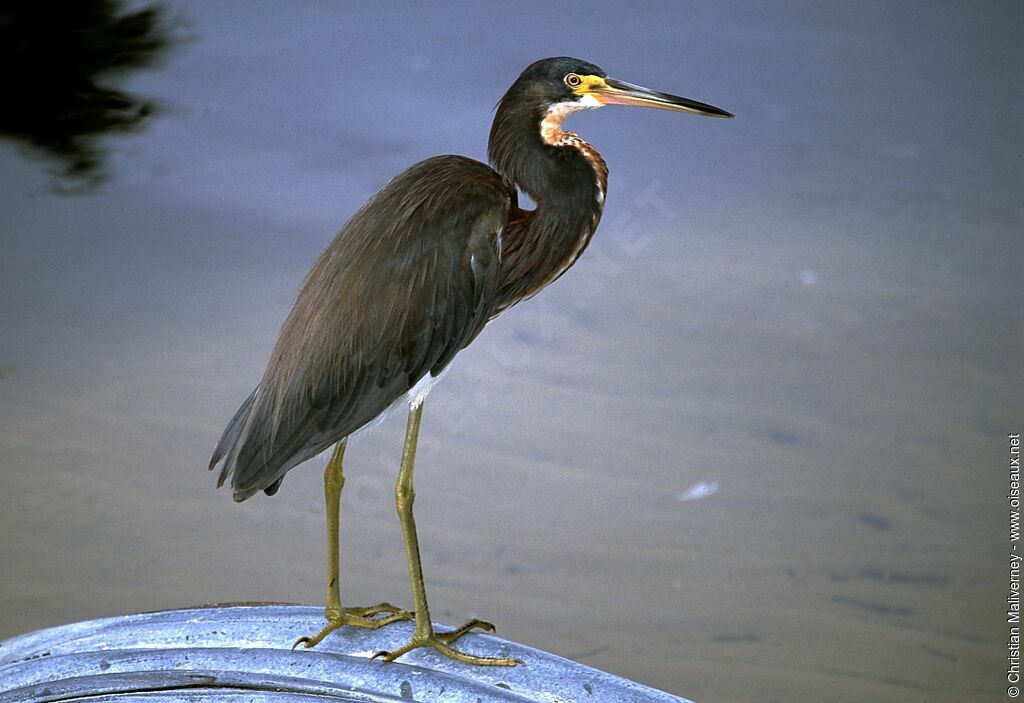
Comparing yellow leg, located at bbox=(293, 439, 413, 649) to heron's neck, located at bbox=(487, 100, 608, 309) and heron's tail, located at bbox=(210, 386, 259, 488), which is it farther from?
heron's neck, located at bbox=(487, 100, 608, 309)

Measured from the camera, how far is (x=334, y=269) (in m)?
1.43

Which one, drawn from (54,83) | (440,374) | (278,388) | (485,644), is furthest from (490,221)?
(54,83)

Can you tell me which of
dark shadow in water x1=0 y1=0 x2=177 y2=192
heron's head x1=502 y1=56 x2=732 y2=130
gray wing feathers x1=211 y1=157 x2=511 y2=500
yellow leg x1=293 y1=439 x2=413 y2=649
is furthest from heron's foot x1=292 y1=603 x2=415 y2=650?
dark shadow in water x1=0 y1=0 x2=177 y2=192

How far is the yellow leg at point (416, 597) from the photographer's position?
1388 millimetres

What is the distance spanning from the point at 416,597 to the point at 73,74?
161 cm

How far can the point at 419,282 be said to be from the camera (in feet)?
4.51

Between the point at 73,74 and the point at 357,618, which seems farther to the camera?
the point at 73,74

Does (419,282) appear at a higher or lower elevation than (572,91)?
lower

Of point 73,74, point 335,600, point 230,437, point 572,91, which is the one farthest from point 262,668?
point 73,74

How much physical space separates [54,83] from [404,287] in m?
1.47

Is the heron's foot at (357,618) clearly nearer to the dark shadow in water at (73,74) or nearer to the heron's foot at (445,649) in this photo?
the heron's foot at (445,649)

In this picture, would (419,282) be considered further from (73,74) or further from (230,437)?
(73,74)

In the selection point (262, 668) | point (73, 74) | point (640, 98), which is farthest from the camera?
point (73, 74)

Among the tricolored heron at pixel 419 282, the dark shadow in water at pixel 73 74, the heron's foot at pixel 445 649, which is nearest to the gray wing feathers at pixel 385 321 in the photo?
the tricolored heron at pixel 419 282
